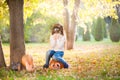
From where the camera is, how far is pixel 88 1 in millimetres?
26188

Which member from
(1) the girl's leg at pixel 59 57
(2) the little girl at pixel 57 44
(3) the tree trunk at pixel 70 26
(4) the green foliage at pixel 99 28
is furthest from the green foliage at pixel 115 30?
(1) the girl's leg at pixel 59 57

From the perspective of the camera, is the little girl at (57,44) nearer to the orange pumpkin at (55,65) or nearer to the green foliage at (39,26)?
the orange pumpkin at (55,65)

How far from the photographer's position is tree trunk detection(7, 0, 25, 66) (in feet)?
40.0

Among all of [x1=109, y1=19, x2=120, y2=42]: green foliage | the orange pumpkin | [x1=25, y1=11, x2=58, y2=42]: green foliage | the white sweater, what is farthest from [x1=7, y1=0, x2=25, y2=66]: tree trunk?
[x1=25, y1=11, x2=58, y2=42]: green foliage

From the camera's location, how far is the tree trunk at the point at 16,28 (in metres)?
12.2

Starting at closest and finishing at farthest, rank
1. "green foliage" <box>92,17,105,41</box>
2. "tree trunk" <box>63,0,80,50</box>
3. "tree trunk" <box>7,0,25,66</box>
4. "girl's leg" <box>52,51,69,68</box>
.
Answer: "tree trunk" <box>7,0,25,66</box>
"girl's leg" <box>52,51,69,68</box>
"tree trunk" <box>63,0,80,50</box>
"green foliage" <box>92,17,105,41</box>

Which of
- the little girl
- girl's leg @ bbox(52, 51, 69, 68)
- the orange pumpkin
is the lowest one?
the orange pumpkin

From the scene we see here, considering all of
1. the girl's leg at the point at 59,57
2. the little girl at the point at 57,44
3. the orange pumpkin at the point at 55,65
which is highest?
the little girl at the point at 57,44

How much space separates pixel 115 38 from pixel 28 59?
77.1 ft

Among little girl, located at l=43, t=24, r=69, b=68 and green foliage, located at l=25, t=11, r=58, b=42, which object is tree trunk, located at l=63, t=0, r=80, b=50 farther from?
little girl, located at l=43, t=24, r=69, b=68

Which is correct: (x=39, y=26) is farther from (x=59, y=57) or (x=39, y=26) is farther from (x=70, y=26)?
(x=59, y=57)

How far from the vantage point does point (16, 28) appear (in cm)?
1219

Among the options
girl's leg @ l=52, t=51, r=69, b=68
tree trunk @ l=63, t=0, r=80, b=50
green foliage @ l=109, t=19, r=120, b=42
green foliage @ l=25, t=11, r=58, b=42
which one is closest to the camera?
girl's leg @ l=52, t=51, r=69, b=68

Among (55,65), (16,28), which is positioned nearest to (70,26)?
(55,65)
